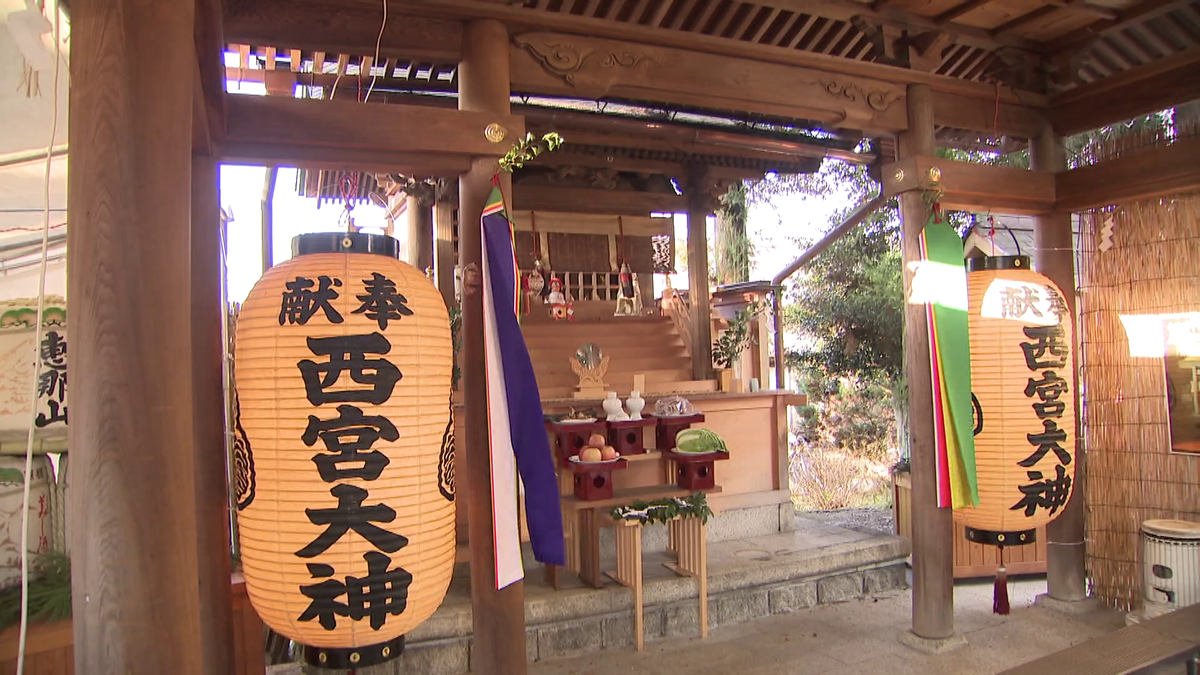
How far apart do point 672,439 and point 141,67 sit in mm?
4976

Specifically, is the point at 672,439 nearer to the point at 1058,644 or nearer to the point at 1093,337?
the point at 1058,644

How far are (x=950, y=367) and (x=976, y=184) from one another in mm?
1479

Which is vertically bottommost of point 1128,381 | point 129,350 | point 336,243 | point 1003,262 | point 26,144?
point 1128,381

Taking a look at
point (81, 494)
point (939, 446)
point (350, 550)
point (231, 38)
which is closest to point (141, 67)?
point (81, 494)

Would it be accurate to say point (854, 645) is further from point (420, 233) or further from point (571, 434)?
point (420, 233)

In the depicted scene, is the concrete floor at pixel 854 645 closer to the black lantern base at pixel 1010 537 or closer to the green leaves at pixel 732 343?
the black lantern base at pixel 1010 537

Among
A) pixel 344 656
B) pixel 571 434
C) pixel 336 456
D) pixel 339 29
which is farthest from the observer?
pixel 571 434

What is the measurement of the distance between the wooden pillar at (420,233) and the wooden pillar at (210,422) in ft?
14.4

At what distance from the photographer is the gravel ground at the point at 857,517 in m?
7.64

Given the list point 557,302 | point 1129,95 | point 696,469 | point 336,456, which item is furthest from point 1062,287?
point 336,456

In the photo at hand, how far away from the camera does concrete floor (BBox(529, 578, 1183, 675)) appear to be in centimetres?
475

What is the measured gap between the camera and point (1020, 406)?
4.41 meters

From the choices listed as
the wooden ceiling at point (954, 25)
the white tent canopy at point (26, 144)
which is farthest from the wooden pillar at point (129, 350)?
the wooden ceiling at point (954, 25)

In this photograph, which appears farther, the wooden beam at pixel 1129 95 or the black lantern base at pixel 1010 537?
the wooden beam at pixel 1129 95
